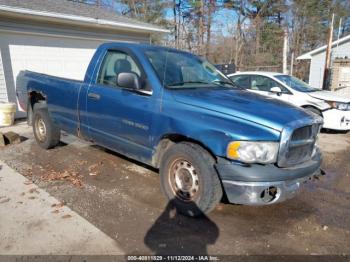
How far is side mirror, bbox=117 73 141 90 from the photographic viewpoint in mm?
3945

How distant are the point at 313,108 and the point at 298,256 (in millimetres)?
5861

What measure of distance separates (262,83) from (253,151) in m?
6.18

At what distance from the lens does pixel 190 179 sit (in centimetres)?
367

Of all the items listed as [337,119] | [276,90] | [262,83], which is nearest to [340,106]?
[337,119]

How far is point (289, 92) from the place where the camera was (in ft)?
27.6

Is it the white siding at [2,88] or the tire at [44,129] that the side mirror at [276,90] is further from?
the white siding at [2,88]

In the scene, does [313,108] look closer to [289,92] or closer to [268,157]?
[289,92]

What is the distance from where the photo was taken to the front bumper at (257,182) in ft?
10.4

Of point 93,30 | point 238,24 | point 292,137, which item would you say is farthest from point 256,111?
point 238,24

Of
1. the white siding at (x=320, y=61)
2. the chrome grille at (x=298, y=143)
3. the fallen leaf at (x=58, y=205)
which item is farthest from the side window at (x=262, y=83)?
the white siding at (x=320, y=61)

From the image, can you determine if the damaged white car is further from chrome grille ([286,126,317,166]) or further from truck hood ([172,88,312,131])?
chrome grille ([286,126,317,166])

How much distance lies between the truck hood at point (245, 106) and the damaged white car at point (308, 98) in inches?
146

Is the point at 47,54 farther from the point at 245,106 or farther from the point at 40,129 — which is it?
the point at 245,106

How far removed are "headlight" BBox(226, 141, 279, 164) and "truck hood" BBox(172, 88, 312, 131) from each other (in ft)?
0.68
